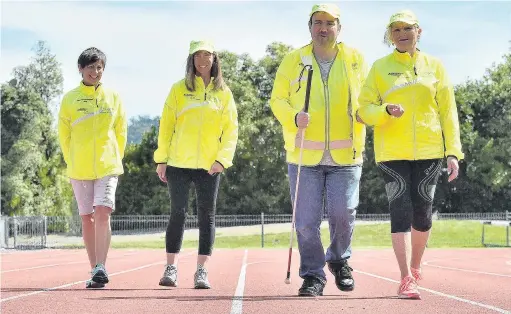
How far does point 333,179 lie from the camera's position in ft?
23.3

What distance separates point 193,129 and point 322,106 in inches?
66.0

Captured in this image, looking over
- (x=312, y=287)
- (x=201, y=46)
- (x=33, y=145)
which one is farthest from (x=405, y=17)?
(x=33, y=145)

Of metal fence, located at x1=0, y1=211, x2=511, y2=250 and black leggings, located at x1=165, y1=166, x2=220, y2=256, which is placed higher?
black leggings, located at x1=165, y1=166, x2=220, y2=256

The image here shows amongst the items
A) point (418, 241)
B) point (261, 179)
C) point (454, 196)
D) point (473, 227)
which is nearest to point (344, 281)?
point (418, 241)

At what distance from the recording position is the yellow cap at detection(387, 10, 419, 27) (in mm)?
7215

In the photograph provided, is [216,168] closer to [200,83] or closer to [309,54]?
[200,83]

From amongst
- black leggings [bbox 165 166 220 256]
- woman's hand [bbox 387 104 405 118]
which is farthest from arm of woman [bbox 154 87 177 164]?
woman's hand [bbox 387 104 405 118]

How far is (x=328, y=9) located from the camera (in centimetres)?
696

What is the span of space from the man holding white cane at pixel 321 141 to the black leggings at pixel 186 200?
1.27 meters

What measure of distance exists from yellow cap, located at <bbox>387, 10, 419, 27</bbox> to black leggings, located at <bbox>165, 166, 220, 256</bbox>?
2449 millimetres

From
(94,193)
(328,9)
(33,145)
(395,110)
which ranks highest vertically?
(33,145)

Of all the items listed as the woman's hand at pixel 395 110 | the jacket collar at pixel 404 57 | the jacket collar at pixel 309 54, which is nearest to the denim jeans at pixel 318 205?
the woman's hand at pixel 395 110

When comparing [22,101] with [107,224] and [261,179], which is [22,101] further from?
[107,224]

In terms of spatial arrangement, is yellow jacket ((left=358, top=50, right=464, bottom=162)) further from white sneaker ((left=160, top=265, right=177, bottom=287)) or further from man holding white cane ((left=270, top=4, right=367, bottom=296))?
white sneaker ((left=160, top=265, right=177, bottom=287))
